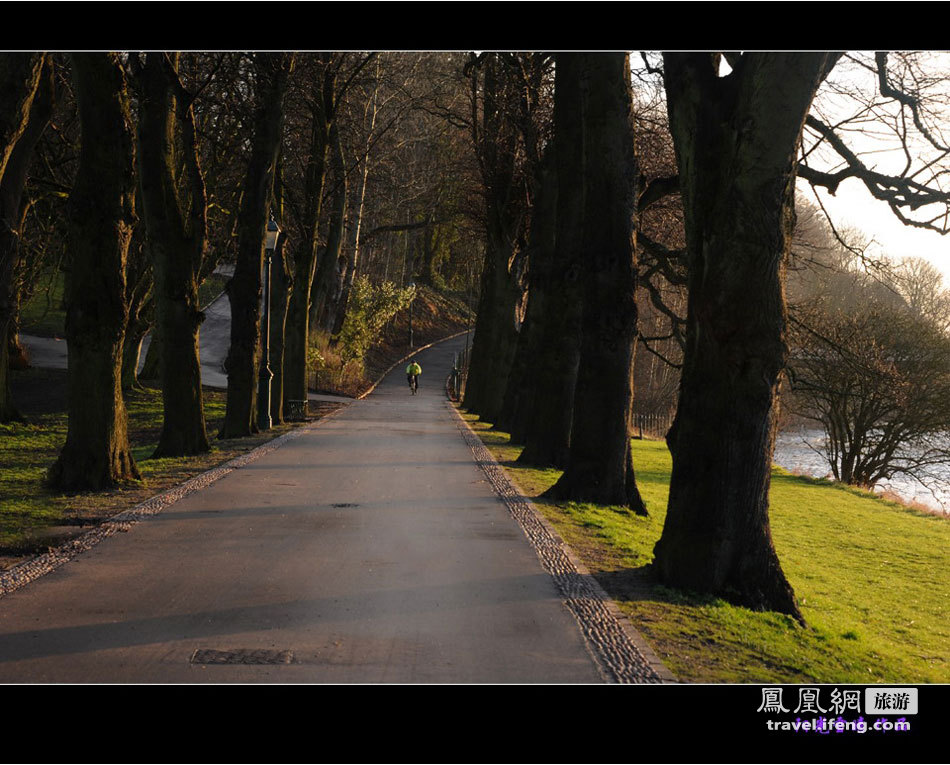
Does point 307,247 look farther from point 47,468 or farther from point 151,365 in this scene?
point 151,365

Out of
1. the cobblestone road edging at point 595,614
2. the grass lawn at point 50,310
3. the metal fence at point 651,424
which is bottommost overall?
the metal fence at point 651,424

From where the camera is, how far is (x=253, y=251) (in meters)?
20.4

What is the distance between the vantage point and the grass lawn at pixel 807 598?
6.93m

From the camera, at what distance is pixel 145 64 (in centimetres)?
1602

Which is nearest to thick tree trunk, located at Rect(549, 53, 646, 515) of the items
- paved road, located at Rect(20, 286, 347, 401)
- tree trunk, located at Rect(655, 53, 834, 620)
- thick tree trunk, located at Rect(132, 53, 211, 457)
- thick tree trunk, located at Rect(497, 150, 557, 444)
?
tree trunk, located at Rect(655, 53, 834, 620)

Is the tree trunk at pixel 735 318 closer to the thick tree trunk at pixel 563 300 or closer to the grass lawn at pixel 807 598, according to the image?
the grass lawn at pixel 807 598

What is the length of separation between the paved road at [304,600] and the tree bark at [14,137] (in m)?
4.29

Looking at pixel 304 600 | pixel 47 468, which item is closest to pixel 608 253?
pixel 304 600

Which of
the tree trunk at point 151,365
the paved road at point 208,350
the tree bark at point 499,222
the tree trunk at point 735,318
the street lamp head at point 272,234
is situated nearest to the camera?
Result: the tree trunk at point 735,318

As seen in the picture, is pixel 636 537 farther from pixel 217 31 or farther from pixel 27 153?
pixel 27 153

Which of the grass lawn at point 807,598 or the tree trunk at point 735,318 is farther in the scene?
the tree trunk at point 735,318

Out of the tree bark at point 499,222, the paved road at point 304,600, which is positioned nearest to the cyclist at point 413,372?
the tree bark at point 499,222

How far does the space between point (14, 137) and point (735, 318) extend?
761 centimetres

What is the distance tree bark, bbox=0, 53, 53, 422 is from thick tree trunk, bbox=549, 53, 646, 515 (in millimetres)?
6487
